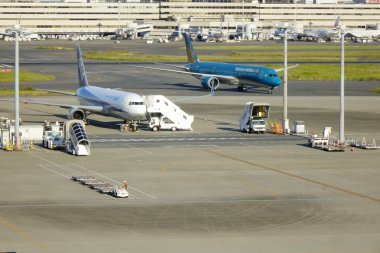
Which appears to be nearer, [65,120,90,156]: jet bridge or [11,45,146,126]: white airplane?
[65,120,90,156]: jet bridge

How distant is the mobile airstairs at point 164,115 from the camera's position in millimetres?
92000

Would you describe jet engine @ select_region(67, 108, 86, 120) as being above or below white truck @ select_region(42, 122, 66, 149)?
above

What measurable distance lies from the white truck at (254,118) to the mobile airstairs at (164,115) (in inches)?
192

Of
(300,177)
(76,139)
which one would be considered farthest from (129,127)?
(300,177)

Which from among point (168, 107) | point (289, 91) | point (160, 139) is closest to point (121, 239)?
point (160, 139)

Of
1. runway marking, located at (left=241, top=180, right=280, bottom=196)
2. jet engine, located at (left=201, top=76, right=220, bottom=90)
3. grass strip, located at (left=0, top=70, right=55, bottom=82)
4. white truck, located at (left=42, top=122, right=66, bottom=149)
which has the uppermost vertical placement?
grass strip, located at (left=0, top=70, right=55, bottom=82)

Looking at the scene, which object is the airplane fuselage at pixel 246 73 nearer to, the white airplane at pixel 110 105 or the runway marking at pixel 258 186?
the white airplane at pixel 110 105

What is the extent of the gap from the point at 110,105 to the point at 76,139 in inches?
646

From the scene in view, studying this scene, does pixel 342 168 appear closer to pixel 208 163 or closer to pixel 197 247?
pixel 208 163

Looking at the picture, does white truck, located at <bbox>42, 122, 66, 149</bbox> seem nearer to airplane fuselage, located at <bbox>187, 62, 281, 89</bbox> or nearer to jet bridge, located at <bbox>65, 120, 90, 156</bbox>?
jet bridge, located at <bbox>65, 120, 90, 156</bbox>

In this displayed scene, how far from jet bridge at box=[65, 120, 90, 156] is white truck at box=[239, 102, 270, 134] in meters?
18.7

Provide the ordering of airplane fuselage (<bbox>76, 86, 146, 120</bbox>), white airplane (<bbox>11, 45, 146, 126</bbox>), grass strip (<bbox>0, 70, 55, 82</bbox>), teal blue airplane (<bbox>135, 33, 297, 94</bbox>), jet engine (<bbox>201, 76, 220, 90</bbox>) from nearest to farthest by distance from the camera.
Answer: airplane fuselage (<bbox>76, 86, 146, 120</bbox>)
white airplane (<bbox>11, 45, 146, 126</bbox>)
teal blue airplane (<bbox>135, 33, 297, 94</bbox>)
jet engine (<bbox>201, 76, 220, 90</bbox>)
grass strip (<bbox>0, 70, 55, 82</bbox>)

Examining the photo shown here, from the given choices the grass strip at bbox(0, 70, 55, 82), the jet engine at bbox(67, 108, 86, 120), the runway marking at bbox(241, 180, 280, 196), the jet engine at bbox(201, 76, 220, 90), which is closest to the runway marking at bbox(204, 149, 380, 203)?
the runway marking at bbox(241, 180, 280, 196)

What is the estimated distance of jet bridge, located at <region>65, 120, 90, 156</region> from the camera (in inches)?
3007
